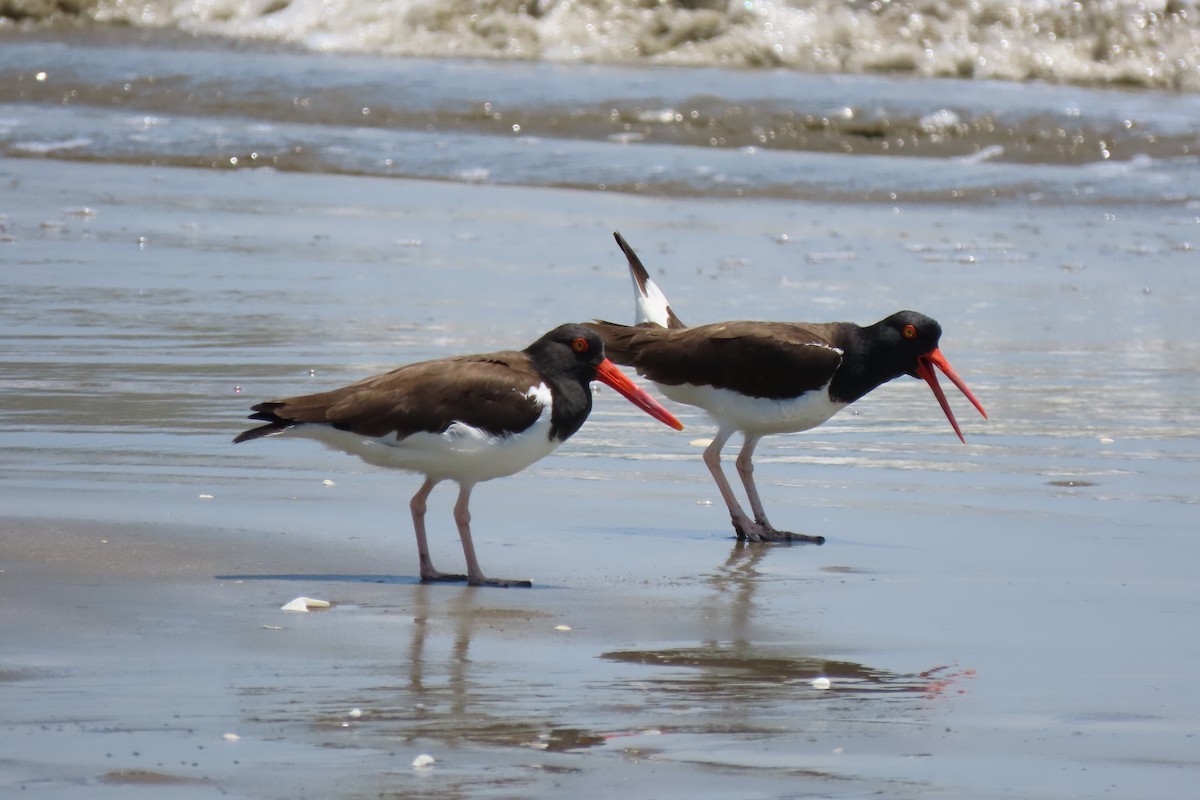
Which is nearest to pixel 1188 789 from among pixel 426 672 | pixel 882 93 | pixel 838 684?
pixel 838 684

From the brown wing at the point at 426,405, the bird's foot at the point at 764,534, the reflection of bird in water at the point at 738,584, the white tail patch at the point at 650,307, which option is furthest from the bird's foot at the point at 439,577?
the white tail patch at the point at 650,307

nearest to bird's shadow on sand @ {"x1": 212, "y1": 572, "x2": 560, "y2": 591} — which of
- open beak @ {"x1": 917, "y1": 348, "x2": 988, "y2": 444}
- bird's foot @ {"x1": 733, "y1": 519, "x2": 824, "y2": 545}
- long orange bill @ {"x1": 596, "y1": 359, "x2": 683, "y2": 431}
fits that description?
long orange bill @ {"x1": 596, "y1": 359, "x2": 683, "y2": 431}

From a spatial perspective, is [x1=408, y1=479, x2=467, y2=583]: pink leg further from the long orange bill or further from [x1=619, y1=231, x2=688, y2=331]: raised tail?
[x1=619, y1=231, x2=688, y2=331]: raised tail

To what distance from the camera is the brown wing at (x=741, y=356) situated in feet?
21.6

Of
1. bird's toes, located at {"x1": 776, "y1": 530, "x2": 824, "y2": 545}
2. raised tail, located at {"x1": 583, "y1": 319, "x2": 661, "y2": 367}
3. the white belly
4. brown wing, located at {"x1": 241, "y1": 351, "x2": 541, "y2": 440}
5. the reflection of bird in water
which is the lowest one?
bird's toes, located at {"x1": 776, "y1": 530, "x2": 824, "y2": 545}

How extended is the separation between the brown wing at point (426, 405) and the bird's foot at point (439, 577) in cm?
44

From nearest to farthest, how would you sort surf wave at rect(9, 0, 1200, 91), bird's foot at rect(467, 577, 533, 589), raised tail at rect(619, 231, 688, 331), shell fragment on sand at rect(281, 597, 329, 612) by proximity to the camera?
shell fragment on sand at rect(281, 597, 329, 612) < bird's foot at rect(467, 577, 533, 589) < raised tail at rect(619, 231, 688, 331) < surf wave at rect(9, 0, 1200, 91)

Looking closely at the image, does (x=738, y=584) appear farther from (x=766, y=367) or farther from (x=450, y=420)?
(x=766, y=367)

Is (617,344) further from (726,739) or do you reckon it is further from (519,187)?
(519,187)

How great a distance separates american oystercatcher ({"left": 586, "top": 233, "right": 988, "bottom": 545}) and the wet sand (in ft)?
1.11

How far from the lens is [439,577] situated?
5.53 meters

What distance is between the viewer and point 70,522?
5.90m

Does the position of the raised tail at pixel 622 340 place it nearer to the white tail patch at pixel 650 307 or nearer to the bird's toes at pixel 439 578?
the white tail patch at pixel 650 307

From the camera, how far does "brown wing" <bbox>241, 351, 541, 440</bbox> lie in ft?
18.0
